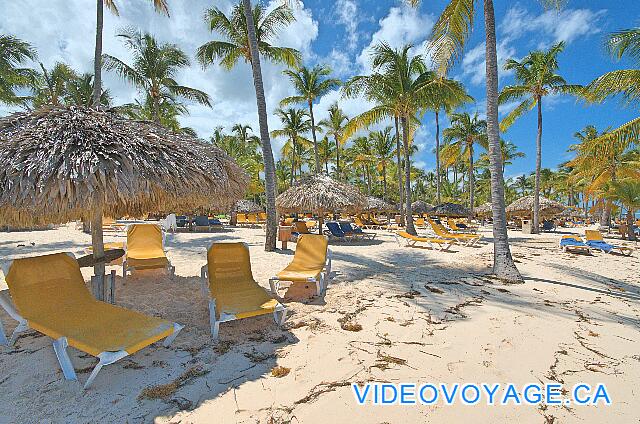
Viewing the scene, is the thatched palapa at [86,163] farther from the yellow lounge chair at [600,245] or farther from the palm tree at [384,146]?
the palm tree at [384,146]

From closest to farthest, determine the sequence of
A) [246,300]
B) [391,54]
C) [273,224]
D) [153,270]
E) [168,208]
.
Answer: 1. [246,300]
2. [168,208]
3. [153,270]
4. [273,224]
5. [391,54]

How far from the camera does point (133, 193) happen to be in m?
3.38

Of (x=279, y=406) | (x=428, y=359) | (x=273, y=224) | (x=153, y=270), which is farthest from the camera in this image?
(x=273, y=224)

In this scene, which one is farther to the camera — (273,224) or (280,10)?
(280,10)

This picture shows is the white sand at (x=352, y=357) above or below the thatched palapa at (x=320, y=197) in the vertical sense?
below

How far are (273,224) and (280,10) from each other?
8791 millimetres

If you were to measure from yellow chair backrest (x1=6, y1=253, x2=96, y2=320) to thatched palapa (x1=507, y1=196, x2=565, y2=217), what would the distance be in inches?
1144

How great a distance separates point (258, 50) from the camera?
10844mm

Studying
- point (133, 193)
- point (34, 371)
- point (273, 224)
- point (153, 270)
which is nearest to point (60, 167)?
point (133, 193)

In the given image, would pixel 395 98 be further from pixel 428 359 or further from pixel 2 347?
pixel 2 347

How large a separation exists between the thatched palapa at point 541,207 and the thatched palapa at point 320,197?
1896cm

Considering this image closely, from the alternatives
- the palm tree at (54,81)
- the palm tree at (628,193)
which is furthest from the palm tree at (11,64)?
the palm tree at (628,193)

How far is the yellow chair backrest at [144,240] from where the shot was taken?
22.5 ft

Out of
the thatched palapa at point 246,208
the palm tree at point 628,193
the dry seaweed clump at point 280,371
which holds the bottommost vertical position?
A: the dry seaweed clump at point 280,371
